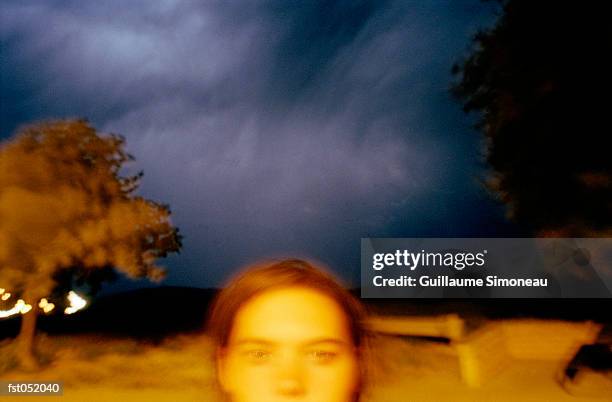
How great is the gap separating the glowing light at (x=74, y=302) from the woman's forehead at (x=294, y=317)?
7.02 ft

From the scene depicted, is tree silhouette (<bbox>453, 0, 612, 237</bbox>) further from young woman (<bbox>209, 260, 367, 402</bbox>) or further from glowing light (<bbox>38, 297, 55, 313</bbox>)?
young woman (<bbox>209, 260, 367, 402</bbox>)

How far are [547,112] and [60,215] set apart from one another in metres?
2.06

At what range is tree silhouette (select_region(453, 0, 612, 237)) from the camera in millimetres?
2789

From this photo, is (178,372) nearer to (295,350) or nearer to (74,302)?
(74,302)

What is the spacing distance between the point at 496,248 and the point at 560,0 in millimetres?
1153

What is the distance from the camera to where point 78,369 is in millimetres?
2670

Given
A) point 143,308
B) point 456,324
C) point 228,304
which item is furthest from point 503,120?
point 228,304

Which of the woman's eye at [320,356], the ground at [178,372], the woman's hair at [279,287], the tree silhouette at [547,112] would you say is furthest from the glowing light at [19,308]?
the woman's eye at [320,356]

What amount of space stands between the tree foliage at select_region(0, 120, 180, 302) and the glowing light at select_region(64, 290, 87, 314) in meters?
0.09

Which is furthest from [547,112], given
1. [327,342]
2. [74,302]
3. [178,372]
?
[327,342]

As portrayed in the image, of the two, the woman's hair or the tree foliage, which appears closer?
the woman's hair

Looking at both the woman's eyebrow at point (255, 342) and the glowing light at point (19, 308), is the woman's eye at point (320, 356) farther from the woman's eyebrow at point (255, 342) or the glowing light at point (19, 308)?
the glowing light at point (19, 308)

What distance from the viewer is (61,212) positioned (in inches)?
108

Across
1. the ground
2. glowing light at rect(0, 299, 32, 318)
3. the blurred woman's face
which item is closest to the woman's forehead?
the blurred woman's face
